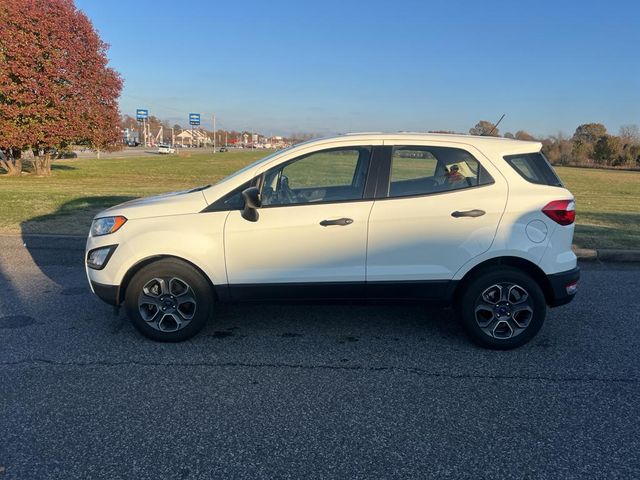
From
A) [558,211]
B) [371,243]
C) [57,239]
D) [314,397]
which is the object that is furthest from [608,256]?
[57,239]

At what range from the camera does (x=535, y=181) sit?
418 centimetres

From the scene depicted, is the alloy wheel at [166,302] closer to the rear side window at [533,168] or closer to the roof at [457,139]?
the roof at [457,139]

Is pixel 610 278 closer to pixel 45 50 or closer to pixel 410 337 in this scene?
pixel 410 337

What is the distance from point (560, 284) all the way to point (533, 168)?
3.33 ft

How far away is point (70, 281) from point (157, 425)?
12.2 feet

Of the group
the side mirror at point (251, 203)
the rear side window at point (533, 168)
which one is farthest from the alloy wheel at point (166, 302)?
the rear side window at point (533, 168)

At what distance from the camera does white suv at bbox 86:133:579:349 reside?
13.4 ft

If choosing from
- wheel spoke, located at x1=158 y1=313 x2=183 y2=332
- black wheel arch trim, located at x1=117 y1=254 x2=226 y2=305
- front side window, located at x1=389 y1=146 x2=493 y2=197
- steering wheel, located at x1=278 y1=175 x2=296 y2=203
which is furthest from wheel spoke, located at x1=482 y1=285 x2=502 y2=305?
wheel spoke, located at x1=158 y1=313 x2=183 y2=332

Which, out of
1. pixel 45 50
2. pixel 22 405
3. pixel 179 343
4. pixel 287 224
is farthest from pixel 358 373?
pixel 45 50

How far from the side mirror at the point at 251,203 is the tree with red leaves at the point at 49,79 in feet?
59.3

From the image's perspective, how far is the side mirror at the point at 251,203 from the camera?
3947mm

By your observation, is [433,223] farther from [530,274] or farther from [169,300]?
[169,300]

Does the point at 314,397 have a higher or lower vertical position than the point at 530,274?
lower

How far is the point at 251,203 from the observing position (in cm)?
397
